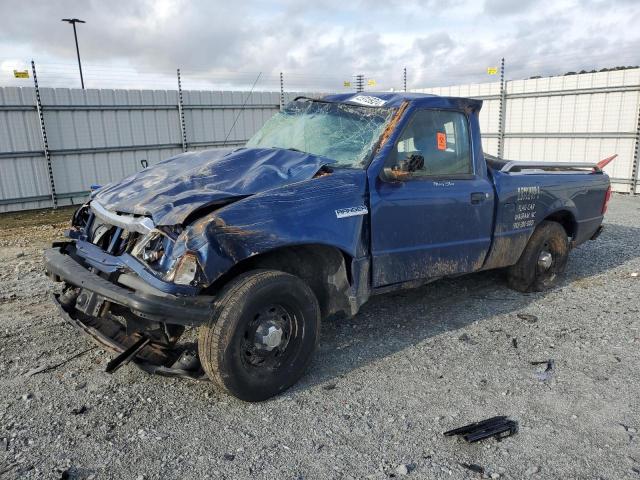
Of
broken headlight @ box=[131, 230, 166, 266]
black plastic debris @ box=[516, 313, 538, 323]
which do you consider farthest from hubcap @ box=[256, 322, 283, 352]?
black plastic debris @ box=[516, 313, 538, 323]

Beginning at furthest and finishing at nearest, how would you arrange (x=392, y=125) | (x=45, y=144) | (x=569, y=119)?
1. (x=569, y=119)
2. (x=45, y=144)
3. (x=392, y=125)

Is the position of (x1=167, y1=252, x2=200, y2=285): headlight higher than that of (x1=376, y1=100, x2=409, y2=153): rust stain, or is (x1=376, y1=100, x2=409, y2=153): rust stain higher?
(x1=376, y1=100, x2=409, y2=153): rust stain

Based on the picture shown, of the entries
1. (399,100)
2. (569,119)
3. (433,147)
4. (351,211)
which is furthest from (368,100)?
(569,119)

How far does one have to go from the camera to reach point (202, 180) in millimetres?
3633

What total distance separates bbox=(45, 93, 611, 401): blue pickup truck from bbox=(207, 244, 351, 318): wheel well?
10 millimetres

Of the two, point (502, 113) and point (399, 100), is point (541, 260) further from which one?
point (502, 113)

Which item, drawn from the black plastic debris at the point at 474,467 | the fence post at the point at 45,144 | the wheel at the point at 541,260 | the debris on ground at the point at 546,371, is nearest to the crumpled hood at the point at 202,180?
the black plastic debris at the point at 474,467

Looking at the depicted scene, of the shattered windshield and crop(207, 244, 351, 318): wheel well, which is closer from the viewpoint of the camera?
crop(207, 244, 351, 318): wheel well

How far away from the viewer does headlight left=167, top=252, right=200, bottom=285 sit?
9.82 feet

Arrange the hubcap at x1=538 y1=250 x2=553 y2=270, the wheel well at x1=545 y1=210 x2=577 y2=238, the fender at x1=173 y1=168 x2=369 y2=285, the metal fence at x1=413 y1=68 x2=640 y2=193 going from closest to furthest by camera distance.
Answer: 1. the fender at x1=173 y1=168 x2=369 y2=285
2. the hubcap at x1=538 y1=250 x2=553 y2=270
3. the wheel well at x1=545 y1=210 x2=577 y2=238
4. the metal fence at x1=413 y1=68 x2=640 y2=193

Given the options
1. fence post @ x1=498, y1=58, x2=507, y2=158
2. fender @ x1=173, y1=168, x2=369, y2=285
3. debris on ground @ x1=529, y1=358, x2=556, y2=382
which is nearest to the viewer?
fender @ x1=173, y1=168, x2=369, y2=285

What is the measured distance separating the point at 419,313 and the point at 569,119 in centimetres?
1104

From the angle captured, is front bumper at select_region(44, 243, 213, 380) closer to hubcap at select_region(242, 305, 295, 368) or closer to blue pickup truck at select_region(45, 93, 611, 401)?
blue pickup truck at select_region(45, 93, 611, 401)

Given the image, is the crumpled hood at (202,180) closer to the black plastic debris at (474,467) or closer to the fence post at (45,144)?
the black plastic debris at (474,467)
